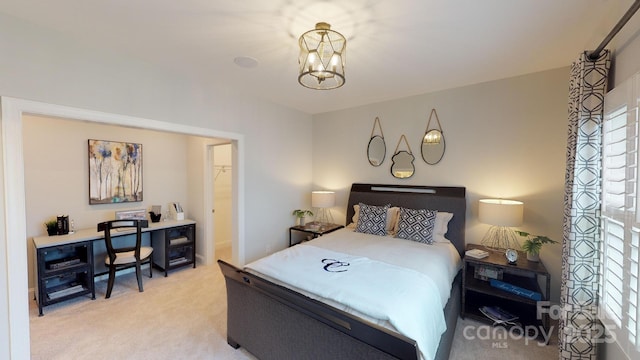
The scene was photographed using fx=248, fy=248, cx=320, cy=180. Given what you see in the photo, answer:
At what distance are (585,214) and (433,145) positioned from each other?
1.82m

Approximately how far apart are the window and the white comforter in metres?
0.90

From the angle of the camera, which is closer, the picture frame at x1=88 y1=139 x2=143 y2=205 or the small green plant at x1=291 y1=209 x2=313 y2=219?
the picture frame at x1=88 y1=139 x2=143 y2=205

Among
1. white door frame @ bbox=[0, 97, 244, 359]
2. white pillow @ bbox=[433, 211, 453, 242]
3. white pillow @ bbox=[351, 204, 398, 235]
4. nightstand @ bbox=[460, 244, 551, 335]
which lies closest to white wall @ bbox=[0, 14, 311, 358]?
white door frame @ bbox=[0, 97, 244, 359]

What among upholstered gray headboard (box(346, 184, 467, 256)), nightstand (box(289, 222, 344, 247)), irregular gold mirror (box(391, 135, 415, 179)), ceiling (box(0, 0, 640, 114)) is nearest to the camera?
ceiling (box(0, 0, 640, 114))

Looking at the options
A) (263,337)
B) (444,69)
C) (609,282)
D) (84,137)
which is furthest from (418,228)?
(84,137)

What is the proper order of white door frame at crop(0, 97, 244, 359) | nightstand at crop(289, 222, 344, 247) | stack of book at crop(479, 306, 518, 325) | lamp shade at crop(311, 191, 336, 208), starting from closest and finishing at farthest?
1. white door frame at crop(0, 97, 244, 359)
2. stack of book at crop(479, 306, 518, 325)
3. nightstand at crop(289, 222, 344, 247)
4. lamp shade at crop(311, 191, 336, 208)

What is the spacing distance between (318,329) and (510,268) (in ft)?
6.56

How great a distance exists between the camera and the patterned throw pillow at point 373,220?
3252mm

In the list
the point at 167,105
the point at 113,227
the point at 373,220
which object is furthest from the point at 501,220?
the point at 113,227

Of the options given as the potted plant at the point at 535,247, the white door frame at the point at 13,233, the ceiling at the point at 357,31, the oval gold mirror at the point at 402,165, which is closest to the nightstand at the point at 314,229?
the oval gold mirror at the point at 402,165

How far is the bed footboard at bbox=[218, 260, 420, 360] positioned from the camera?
4.28ft

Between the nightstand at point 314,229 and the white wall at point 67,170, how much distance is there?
2231 millimetres

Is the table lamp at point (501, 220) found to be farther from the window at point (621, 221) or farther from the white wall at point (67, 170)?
the white wall at point (67, 170)

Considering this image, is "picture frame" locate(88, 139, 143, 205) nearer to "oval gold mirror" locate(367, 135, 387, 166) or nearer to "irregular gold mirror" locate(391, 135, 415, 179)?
"oval gold mirror" locate(367, 135, 387, 166)
